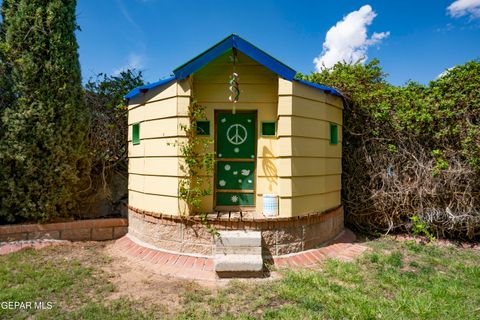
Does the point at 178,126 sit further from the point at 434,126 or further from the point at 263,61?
the point at 434,126

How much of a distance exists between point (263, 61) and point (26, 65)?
468 centimetres

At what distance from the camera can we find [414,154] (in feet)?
18.9

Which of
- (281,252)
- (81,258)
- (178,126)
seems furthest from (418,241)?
(81,258)

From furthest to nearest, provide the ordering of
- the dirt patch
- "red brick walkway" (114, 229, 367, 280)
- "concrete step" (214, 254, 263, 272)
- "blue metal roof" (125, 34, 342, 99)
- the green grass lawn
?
"blue metal roof" (125, 34, 342, 99) < "red brick walkway" (114, 229, 367, 280) < "concrete step" (214, 254, 263, 272) < the dirt patch < the green grass lawn

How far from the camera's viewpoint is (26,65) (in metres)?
5.22

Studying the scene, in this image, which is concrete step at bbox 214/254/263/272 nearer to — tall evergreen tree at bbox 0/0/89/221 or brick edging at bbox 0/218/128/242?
brick edging at bbox 0/218/128/242

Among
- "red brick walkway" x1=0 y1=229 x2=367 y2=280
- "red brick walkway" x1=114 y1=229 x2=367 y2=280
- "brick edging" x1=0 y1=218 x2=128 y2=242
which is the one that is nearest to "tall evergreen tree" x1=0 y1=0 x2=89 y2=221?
"brick edging" x1=0 y1=218 x2=128 y2=242

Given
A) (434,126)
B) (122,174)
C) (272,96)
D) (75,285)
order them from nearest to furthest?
(75,285) < (272,96) < (434,126) < (122,174)

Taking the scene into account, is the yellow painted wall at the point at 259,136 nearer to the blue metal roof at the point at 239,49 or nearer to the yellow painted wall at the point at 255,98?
the yellow painted wall at the point at 255,98

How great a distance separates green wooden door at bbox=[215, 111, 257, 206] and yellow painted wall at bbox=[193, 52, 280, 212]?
0.17m

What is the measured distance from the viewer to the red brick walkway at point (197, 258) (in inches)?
168

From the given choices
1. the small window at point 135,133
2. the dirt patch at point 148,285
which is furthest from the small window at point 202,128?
the dirt patch at point 148,285

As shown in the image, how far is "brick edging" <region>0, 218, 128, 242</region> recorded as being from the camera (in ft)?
17.5

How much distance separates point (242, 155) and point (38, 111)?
4208 mm
